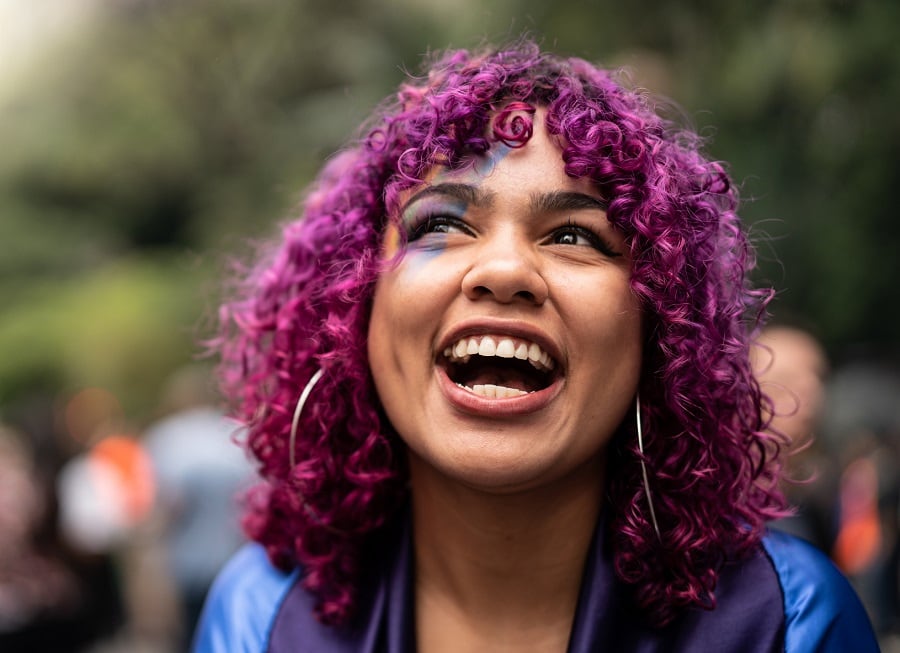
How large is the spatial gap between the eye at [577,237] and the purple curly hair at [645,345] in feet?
0.16

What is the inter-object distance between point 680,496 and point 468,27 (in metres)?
5.50

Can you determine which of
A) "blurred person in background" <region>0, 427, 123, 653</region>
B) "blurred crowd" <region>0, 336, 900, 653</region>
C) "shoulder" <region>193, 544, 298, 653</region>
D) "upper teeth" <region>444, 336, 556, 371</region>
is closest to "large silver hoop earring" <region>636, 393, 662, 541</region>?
"upper teeth" <region>444, 336, 556, 371</region>

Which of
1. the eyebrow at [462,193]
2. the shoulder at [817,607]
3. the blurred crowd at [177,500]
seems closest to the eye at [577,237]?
the eyebrow at [462,193]

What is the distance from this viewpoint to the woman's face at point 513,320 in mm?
1850

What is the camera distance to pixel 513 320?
183 centimetres

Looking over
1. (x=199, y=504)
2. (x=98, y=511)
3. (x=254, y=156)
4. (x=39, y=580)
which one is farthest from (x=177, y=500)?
(x=254, y=156)

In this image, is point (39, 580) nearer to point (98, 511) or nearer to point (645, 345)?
point (98, 511)

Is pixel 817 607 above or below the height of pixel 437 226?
below

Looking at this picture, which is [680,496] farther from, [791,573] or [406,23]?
[406,23]

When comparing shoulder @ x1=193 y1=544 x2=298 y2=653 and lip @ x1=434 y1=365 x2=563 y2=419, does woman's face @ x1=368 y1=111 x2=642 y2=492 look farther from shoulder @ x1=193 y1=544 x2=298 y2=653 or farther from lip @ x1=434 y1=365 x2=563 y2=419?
shoulder @ x1=193 y1=544 x2=298 y2=653

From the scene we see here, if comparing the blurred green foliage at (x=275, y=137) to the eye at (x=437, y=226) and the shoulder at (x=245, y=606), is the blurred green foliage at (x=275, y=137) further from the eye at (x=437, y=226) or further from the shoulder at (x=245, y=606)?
the shoulder at (x=245, y=606)

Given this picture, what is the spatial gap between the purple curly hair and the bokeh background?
0.98 feet

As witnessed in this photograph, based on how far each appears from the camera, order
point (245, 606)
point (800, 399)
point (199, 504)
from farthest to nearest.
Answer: point (199, 504)
point (800, 399)
point (245, 606)

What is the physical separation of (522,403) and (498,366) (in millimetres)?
172
